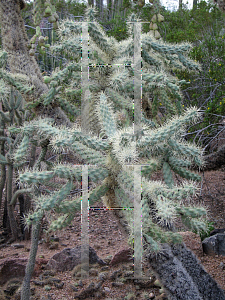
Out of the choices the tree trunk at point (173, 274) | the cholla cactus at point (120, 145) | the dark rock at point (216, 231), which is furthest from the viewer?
the dark rock at point (216, 231)

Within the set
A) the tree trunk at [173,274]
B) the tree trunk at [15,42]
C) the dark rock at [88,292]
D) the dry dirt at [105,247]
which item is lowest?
the dry dirt at [105,247]

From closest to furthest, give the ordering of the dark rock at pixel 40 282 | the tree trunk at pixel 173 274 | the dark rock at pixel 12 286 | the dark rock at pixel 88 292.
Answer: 1. the tree trunk at pixel 173 274
2. the dark rock at pixel 88 292
3. the dark rock at pixel 12 286
4. the dark rock at pixel 40 282

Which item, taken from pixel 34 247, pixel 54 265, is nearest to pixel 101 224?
pixel 54 265

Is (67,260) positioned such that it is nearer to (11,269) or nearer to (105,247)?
(11,269)

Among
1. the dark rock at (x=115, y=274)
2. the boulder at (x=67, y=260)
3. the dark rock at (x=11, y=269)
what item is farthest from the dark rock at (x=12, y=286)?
the dark rock at (x=115, y=274)

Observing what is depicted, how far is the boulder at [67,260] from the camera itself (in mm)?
3027

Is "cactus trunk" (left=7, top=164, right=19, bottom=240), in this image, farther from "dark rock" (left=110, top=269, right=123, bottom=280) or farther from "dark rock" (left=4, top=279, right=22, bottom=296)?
"dark rock" (left=110, top=269, right=123, bottom=280)

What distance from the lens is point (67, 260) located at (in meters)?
3.04

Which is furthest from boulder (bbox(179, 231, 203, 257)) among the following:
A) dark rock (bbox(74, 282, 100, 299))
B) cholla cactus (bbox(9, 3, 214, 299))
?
cholla cactus (bbox(9, 3, 214, 299))

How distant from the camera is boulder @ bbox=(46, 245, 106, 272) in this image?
9.93 ft

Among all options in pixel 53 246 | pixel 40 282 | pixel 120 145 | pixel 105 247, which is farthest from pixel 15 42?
pixel 105 247

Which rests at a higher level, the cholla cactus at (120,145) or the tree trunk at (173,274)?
the cholla cactus at (120,145)

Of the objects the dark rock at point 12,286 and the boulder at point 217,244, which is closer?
the dark rock at point 12,286

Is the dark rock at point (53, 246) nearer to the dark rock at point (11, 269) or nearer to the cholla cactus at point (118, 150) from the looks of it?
the dark rock at point (11, 269)
